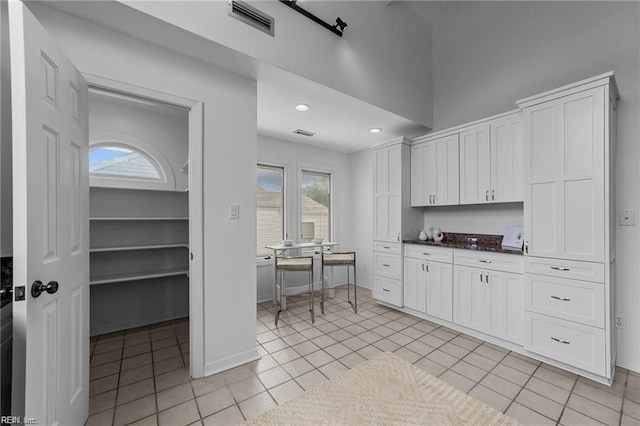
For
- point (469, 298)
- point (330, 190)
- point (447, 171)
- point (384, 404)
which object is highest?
point (447, 171)

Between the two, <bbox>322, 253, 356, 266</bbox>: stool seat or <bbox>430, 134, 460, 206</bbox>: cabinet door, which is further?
<bbox>322, 253, 356, 266</bbox>: stool seat

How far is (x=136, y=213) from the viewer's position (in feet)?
10.4

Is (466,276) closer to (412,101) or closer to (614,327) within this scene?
(614,327)

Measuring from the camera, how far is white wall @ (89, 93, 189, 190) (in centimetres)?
290

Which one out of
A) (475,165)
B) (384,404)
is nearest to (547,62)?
(475,165)

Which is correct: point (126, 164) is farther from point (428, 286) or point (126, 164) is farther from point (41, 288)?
point (428, 286)

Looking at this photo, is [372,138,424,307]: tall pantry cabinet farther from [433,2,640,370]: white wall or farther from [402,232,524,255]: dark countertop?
[433,2,640,370]: white wall

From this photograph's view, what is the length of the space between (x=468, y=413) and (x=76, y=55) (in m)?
3.36

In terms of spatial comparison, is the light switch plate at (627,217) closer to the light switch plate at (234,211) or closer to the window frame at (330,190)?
the light switch plate at (234,211)

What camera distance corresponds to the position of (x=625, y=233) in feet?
7.63

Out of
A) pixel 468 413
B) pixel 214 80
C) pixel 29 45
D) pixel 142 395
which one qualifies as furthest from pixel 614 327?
pixel 29 45

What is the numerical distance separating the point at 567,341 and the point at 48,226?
11.9 ft

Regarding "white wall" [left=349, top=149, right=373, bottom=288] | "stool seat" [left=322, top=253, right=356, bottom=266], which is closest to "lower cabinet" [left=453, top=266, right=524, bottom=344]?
"stool seat" [left=322, top=253, right=356, bottom=266]

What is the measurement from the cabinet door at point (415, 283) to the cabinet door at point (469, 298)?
397 mm
